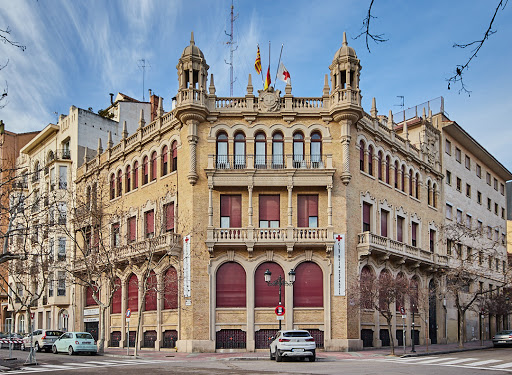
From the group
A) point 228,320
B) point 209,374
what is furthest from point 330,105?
point 209,374

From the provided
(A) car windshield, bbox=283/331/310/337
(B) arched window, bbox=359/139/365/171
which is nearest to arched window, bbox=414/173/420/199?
(B) arched window, bbox=359/139/365/171

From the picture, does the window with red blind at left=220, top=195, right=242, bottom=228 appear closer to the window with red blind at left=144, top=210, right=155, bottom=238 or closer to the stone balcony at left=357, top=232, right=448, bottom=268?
the window with red blind at left=144, top=210, right=155, bottom=238

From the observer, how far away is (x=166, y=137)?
40562 mm

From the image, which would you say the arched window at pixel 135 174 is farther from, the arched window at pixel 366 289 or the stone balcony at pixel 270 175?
the arched window at pixel 366 289

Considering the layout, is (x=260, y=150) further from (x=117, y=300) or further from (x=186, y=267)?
(x=117, y=300)

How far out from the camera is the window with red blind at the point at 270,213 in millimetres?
37281

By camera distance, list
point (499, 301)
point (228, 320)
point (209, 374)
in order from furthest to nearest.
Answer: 1. point (499, 301)
2. point (228, 320)
3. point (209, 374)

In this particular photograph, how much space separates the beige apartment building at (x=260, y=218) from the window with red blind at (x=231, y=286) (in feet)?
0.20

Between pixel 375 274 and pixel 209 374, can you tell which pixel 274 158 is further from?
pixel 209 374

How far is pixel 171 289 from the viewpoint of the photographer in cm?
3800

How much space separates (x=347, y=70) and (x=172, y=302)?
1802 centimetres

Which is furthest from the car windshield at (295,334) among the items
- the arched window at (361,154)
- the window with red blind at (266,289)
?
the arched window at (361,154)

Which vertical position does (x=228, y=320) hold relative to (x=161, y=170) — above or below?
below

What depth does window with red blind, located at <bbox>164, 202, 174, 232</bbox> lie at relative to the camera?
129 ft
